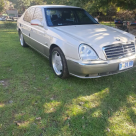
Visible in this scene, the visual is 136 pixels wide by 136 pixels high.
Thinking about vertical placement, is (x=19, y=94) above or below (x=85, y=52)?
below

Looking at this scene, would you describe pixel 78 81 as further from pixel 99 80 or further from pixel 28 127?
pixel 28 127

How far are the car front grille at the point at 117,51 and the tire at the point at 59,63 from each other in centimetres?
89

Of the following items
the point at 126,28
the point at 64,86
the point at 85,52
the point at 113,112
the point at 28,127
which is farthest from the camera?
the point at 126,28

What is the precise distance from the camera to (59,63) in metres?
3.41

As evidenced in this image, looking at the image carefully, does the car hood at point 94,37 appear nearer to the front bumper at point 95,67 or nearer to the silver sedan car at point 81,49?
the silver sedan car at point 81,49

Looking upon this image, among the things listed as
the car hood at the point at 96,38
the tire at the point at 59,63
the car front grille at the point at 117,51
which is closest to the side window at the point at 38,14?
the car hood at the point at 96,38

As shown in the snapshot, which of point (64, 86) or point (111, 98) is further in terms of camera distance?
point (64, 86)

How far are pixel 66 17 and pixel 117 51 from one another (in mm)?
1890

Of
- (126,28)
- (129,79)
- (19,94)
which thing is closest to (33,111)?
(19,94)

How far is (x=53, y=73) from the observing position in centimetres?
380

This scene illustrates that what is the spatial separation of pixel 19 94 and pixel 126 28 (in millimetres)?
7893

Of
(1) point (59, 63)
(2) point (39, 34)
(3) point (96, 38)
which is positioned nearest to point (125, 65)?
(3) point (96, 38)

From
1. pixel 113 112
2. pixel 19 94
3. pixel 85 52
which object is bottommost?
pixel 113 112

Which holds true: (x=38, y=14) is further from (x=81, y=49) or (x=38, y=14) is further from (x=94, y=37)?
(x=81, y=49)
